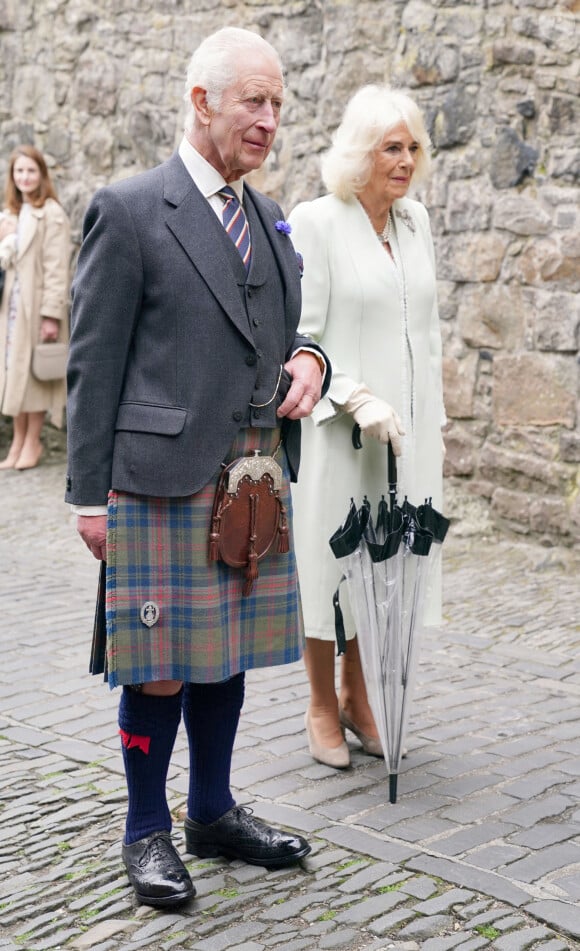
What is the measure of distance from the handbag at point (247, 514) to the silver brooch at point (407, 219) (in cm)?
121

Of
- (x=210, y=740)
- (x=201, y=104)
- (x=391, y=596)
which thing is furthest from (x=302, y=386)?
(x=210, y=740)

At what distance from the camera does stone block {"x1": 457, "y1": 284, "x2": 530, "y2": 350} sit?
22.2 feet

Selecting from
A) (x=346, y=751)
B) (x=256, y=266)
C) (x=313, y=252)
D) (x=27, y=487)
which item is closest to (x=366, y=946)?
(x=346, y=751)

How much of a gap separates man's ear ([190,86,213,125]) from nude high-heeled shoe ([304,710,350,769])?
186cm

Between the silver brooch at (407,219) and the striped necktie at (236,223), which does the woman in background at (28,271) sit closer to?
the silver brooch at (407,219)

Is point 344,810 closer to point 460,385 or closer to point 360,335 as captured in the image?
point 360,335

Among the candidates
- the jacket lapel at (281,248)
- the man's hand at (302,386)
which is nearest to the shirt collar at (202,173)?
the jacket lapel at (281,248)

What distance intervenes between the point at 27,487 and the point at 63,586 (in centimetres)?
272

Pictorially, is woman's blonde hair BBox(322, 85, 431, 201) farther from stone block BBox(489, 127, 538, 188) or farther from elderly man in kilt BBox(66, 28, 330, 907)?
stone block BBox(489, 127, 538, 188)

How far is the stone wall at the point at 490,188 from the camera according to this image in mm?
6527

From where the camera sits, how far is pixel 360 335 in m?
3.81

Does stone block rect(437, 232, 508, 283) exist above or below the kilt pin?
above

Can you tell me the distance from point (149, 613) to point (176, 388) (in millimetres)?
483

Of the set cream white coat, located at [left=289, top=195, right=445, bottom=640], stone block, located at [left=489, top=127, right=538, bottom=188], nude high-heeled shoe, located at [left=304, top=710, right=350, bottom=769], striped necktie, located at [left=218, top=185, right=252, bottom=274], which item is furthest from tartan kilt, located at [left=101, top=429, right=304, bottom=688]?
stone block, located at [left=489, top=127, right=538, bottom=188]
